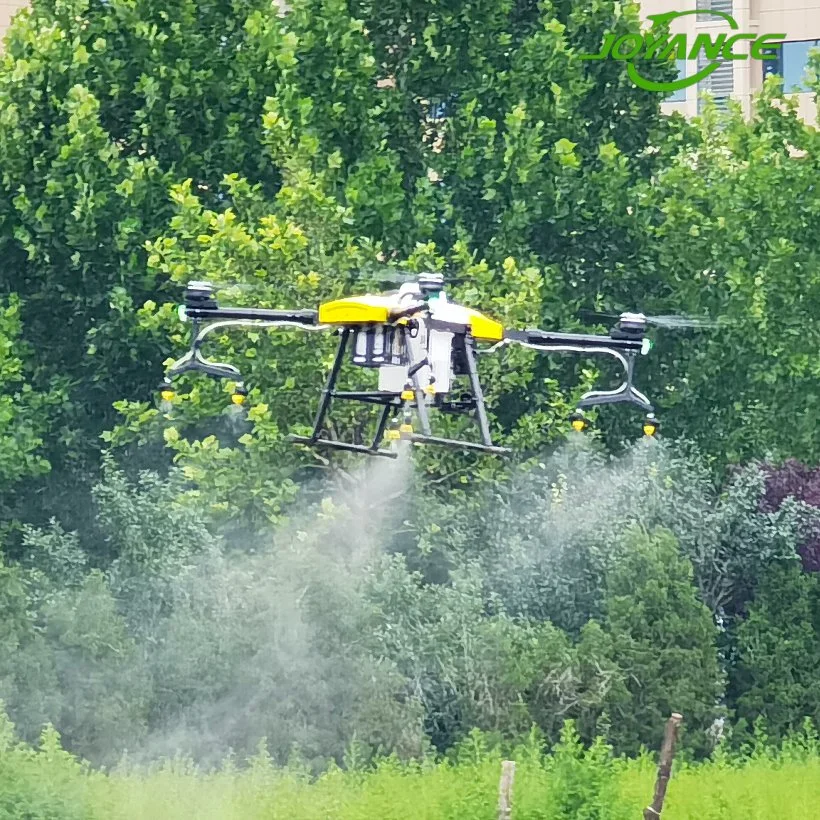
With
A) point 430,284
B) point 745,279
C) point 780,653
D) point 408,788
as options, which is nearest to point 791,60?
point 745,279

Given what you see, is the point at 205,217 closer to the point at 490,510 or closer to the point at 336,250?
the point at 336,250

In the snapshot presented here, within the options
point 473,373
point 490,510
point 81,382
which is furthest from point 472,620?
point 473,373

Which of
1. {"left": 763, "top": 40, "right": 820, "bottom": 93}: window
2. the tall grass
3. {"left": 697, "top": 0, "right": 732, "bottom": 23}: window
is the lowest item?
the tall grass

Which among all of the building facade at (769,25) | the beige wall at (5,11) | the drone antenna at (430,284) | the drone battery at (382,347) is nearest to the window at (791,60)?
the building facade at (769,25)

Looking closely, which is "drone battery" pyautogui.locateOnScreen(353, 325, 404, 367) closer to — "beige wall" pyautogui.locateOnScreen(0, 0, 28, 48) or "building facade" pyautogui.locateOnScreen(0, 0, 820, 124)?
"building facade" pyautogui.locateOnScreen(0, 0, 820, 124)

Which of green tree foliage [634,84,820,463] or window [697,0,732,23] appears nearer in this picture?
green tree foliage [634,84,820,463]

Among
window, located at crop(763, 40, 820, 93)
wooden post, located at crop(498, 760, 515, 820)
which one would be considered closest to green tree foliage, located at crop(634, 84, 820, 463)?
wooden post, located at crop(498, 760, 515, 820)

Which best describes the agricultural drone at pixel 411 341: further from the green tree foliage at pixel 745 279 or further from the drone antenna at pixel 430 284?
the green tree foliage at pixel 745 279
